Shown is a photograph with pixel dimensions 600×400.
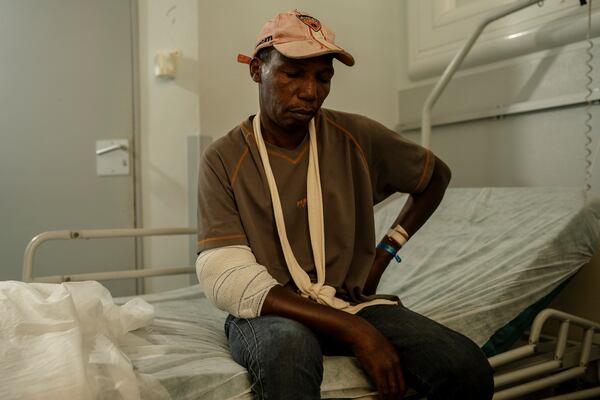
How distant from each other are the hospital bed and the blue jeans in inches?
2.6

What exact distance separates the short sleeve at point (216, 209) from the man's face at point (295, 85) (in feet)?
0.63

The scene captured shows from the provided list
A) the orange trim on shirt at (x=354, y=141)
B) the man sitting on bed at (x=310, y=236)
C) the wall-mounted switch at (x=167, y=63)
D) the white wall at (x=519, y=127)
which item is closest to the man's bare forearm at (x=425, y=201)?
the man sitting on bed at (x=310, y=236)

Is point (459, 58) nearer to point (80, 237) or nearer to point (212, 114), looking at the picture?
point (212, 114)

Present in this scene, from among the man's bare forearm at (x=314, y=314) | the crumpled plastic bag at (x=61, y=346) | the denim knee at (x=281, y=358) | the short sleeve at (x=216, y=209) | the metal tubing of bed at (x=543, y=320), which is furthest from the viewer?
the metal tubing of bed at (x=543, y=320)

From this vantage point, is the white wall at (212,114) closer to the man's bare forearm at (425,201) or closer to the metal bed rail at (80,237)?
the metal bed rail at (80,237)

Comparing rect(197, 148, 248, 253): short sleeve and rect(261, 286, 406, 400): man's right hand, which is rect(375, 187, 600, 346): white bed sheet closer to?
rect(261, 286, 406, 400): man's right hand

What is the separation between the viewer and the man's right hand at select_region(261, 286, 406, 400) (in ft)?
3.32

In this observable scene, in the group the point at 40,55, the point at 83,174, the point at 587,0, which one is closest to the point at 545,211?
the point at 587,0

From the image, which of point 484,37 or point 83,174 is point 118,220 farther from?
point 484,37

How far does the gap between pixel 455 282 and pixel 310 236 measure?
0.65 meters

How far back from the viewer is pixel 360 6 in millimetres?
3016

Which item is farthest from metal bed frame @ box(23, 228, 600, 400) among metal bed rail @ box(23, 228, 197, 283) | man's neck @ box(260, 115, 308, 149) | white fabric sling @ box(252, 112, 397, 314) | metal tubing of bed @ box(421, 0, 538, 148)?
metal tubing of bed @ box(421, 0, 538, 148)

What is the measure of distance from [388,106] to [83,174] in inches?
67.8

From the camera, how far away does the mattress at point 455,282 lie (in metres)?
1.05
